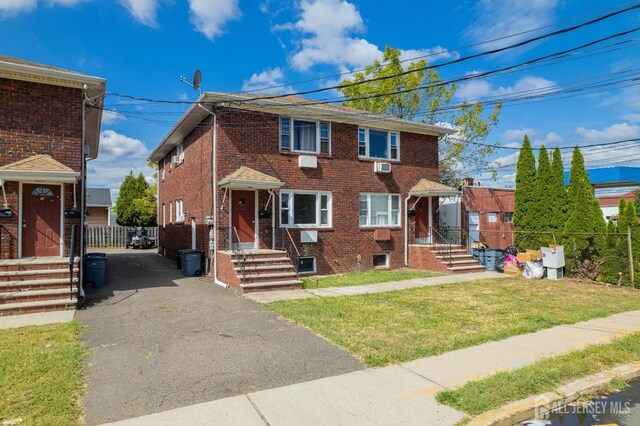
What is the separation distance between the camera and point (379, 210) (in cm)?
1581

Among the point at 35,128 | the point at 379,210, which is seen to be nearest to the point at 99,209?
the point at 35,128

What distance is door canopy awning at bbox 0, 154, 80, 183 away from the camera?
8883mm

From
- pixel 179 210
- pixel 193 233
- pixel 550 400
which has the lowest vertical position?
pixel 550 400

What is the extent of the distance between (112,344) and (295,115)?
9.76m

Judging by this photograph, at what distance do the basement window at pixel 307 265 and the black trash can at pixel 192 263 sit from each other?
11.4ft

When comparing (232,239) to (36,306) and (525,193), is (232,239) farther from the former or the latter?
(525,193)

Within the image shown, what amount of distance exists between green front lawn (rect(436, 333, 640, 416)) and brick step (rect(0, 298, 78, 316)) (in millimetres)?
7982

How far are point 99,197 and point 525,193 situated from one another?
35788 millimetres

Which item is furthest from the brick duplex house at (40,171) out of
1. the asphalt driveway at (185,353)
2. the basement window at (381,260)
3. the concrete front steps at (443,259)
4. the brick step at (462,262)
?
the brick step at (462,262)

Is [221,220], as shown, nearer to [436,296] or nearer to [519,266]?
[436,296]

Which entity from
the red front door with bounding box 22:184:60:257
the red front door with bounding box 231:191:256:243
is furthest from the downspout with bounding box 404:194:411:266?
the red front door with bounding box 22:184:60:257

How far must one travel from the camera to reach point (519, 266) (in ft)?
49.2

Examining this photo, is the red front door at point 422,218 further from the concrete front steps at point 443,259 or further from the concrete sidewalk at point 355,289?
the concrete sidewalk at point 355,289

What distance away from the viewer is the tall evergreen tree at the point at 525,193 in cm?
1641
